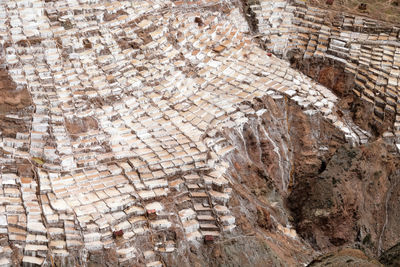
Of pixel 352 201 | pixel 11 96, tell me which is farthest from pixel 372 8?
pixel 11 96

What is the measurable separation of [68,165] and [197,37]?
7.87 meters

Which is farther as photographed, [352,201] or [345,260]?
[352,201]

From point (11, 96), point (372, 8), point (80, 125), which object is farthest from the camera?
point (372, 8)

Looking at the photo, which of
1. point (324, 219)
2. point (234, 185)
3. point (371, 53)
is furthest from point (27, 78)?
point (371, 53)

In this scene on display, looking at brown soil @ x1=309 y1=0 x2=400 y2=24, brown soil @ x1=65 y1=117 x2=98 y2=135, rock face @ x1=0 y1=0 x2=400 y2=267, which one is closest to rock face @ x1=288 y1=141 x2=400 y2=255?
rock face @ x1=0 y1=0 x2=400 y2=267

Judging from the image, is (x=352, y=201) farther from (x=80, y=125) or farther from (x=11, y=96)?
(x=11, y=96)

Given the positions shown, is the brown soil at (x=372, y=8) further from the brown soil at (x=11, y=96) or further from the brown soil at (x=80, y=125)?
the brown soil at (x=11, y=96)

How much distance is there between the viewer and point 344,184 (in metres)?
20.0

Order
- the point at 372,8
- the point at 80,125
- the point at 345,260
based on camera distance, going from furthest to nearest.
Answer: the point at 372,8, the point at 80,125, the point at 345,260

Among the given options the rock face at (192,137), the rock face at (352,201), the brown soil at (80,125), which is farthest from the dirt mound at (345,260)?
the brown soil at (80,125)

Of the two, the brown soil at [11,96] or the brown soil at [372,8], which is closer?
the brown soil at [11,96]

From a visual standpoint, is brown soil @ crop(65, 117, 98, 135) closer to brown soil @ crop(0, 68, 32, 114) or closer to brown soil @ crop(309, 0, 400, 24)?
brown soil @ crop(0, 68, 32, 114)

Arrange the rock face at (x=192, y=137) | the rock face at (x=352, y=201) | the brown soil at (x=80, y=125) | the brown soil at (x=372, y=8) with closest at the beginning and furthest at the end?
the rock face at (x=192, y=137) < the brown soil at (x=80, y=125) < the rock face at (x=352, y=201) < the brown soil at (x=372, y=8)

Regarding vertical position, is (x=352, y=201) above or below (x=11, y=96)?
below
